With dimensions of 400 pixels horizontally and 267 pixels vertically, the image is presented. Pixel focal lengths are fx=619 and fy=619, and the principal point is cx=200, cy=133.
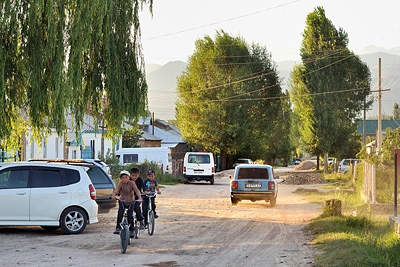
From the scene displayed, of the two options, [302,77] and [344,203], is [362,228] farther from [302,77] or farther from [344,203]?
[302,77]

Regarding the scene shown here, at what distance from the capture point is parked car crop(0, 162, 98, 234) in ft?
48.8

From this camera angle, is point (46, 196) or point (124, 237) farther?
point (46, 196)

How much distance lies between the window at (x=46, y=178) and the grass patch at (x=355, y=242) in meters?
6.44

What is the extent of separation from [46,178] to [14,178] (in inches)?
30.0

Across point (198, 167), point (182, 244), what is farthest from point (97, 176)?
point (198, 167)

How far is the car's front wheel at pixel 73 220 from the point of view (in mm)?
15246

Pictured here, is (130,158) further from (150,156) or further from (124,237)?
(124,237)

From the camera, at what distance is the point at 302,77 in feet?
203

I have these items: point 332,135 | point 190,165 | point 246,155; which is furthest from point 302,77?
point 190,165

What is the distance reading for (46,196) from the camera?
594 inches

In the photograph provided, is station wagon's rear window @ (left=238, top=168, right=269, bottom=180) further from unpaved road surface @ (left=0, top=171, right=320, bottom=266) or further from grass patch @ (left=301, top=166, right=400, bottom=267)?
grass patch @ (left=301, top=166, right=400, bottom=267)

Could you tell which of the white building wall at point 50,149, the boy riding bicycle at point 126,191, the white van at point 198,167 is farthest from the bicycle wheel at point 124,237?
the white van at point 198,167

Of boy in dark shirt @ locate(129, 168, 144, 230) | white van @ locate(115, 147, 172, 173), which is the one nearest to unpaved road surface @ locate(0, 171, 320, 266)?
boy in dark shirt @ locate(129, 168, 144, 230)

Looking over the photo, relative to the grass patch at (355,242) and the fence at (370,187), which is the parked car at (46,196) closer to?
the grass patch at (355,242)
